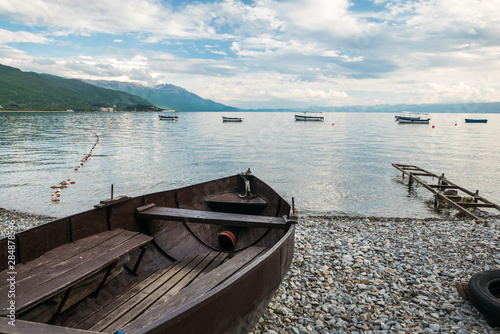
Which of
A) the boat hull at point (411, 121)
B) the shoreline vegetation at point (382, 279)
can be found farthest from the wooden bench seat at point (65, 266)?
the boat hull at point (411, 121)

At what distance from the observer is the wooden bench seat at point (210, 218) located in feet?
22.7

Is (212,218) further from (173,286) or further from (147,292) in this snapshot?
(147,292)

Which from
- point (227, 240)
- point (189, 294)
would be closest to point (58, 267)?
point (189, 294)

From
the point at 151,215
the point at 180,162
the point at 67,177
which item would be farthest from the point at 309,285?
the point at 180,162

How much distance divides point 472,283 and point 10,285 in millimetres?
8966

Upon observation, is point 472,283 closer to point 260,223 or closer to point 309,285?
point 309,285

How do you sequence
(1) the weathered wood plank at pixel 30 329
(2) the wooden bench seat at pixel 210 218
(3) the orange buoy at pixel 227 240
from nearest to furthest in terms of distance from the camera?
(1) the weathered wood plank at pixel 30 329
(2) the wooden bench seat at pixel 210 218
(3) the orange buoy at pixel 227 240

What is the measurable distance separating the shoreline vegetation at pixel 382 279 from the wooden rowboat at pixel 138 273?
1.38 m

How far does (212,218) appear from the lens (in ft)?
23.3

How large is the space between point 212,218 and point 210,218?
5cm

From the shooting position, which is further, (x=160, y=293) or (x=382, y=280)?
(x=382, y=280)

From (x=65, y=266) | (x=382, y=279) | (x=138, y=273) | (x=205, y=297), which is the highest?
(x=205, y=297)

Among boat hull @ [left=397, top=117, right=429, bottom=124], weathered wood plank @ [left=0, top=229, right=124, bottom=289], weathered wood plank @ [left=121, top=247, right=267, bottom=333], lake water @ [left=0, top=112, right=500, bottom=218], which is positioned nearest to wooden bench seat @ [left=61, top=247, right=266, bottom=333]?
weathered wood plank @ [left=121, top=247, right=267, bottom=333]

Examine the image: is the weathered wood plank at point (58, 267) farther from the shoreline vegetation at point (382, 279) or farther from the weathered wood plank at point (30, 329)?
the shoreline vegetation at point (382, 279)
